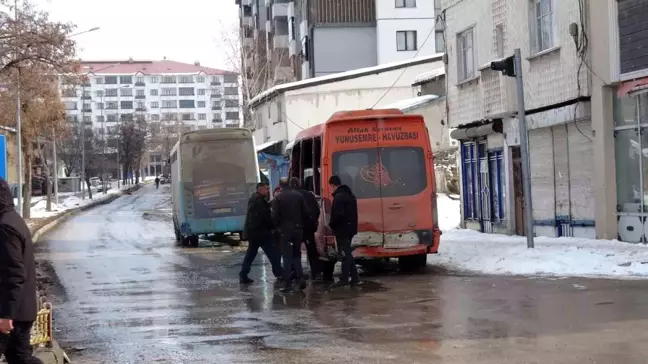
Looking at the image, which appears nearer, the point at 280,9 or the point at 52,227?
the point at 52,227

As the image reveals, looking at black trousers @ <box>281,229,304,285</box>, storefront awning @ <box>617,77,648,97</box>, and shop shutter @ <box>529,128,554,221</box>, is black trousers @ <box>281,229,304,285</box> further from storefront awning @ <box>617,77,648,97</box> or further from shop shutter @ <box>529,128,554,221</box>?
shop shutter @ <box>529,128,554,221</box>

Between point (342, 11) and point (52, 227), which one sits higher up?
point (342, 11)

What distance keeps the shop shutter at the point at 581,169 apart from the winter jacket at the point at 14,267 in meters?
14.7

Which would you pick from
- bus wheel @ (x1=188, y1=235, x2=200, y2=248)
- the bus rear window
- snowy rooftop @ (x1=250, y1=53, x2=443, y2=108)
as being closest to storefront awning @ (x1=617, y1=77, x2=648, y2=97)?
the bus rear window

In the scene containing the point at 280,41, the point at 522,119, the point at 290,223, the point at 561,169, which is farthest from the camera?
the point at 280,41

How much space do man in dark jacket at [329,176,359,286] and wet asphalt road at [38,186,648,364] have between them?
0.47 m

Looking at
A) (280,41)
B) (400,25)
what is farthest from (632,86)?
(280,41)

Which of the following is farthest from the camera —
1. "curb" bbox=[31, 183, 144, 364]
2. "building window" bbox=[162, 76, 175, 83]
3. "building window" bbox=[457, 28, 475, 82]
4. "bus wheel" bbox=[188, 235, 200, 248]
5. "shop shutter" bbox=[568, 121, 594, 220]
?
"building window" bbox=[162, 76, 175, 83]

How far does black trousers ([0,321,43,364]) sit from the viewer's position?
19.9 ft

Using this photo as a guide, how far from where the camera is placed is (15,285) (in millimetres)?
5918

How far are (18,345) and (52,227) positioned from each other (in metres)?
34.3

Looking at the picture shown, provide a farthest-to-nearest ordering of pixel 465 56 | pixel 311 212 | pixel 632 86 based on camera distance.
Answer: pixel 465 56 → pixel 632 86 → pixel 311 212

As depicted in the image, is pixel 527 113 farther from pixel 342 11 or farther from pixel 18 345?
pixel 342 11

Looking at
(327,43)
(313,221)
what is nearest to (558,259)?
(313,221)
